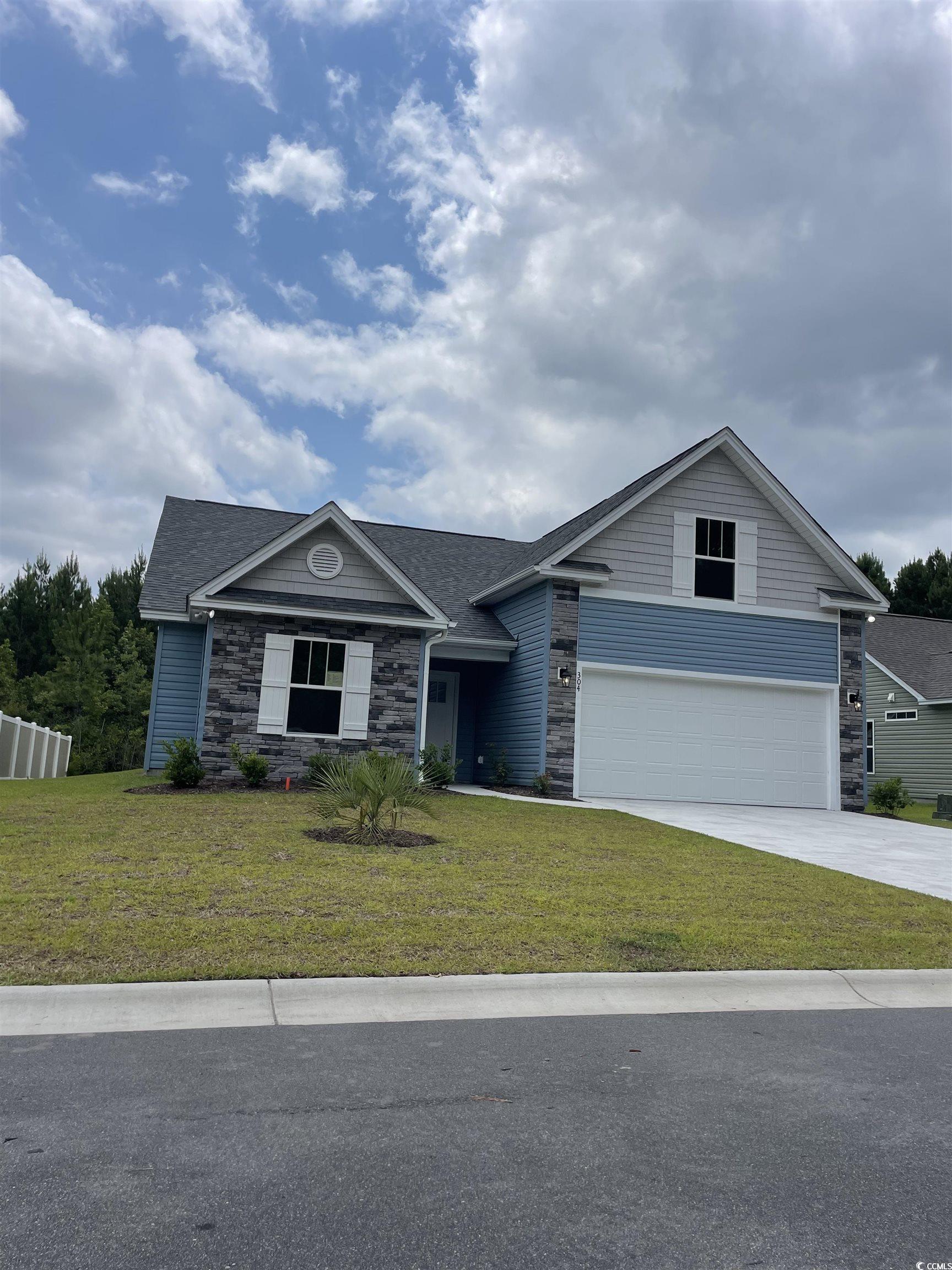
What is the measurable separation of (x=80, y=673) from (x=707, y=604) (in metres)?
22.5

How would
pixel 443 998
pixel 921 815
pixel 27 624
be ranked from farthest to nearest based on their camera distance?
pixel 27 624, pixel 921 815, pixel 443 998

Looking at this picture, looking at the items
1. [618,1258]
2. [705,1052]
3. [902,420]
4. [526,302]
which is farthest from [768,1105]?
[902,420]

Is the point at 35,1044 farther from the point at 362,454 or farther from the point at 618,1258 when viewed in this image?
the point at 362,454

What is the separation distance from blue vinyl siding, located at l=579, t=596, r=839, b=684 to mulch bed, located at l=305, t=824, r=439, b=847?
322 inches

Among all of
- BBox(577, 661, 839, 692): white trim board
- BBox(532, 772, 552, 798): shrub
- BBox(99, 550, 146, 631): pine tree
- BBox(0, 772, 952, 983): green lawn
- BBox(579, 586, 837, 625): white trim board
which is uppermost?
BBox(99, 550, 146, 631): pine tree

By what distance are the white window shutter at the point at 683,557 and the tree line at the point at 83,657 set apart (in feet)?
61.6

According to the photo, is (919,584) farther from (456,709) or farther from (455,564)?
(456,709)

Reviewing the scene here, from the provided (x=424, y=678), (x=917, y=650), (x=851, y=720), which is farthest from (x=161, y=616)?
(x=917, y=650)

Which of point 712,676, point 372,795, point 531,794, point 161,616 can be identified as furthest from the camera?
point 712,676

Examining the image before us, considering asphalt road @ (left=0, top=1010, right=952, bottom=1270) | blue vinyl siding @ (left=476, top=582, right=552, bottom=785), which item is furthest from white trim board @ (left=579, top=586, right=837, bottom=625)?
asphalt road @ (left=0, top=1010, right=952, bottom=1270)

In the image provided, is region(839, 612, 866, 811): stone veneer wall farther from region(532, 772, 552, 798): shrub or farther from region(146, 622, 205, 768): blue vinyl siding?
region(146, 622, 205, 768): blue vinyl siding

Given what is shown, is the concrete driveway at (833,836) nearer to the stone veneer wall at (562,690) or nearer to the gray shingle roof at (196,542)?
the stone veneer wall at (562,690)

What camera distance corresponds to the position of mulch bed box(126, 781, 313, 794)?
14.3 m

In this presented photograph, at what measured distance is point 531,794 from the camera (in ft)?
57.4
